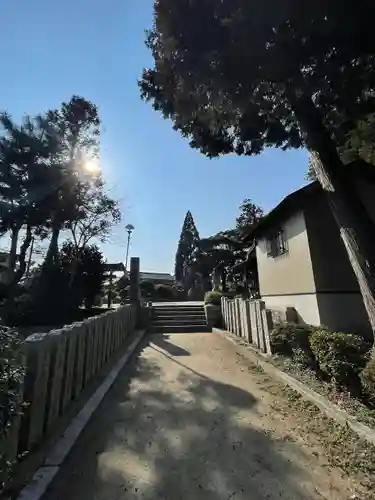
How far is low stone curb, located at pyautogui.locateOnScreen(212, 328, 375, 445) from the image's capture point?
3.47 meters

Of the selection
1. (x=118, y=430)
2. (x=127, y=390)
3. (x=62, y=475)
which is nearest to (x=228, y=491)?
(x=62, y=475)

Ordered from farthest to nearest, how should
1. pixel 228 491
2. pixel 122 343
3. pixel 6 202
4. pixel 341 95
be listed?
pixel 6 202 < pixel 122 343 < pixel 341 95 < pixel 228 491

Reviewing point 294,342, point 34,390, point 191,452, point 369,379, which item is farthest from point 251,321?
point 34,390

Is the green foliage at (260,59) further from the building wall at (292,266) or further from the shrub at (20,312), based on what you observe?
the shrub at (20,312)

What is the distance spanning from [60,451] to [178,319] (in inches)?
461

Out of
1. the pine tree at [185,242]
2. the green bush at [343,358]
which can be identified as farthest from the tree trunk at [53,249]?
the pine tree at [185,242]

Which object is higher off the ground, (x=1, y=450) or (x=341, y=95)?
(x=341, y=95)

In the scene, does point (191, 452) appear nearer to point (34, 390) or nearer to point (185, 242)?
point (34, 390)

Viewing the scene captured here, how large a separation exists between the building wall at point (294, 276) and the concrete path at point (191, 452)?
3407 mm

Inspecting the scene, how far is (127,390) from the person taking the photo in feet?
18.7

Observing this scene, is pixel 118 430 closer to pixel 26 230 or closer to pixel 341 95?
pixel 341 95

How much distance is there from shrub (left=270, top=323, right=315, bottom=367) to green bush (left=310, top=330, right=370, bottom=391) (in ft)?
2.49

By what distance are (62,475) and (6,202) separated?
779 inches

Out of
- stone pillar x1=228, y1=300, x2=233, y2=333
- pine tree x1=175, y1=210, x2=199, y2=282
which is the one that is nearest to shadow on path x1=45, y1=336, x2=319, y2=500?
stone pillar x1=228, y1=300, x2=233, y2=333
